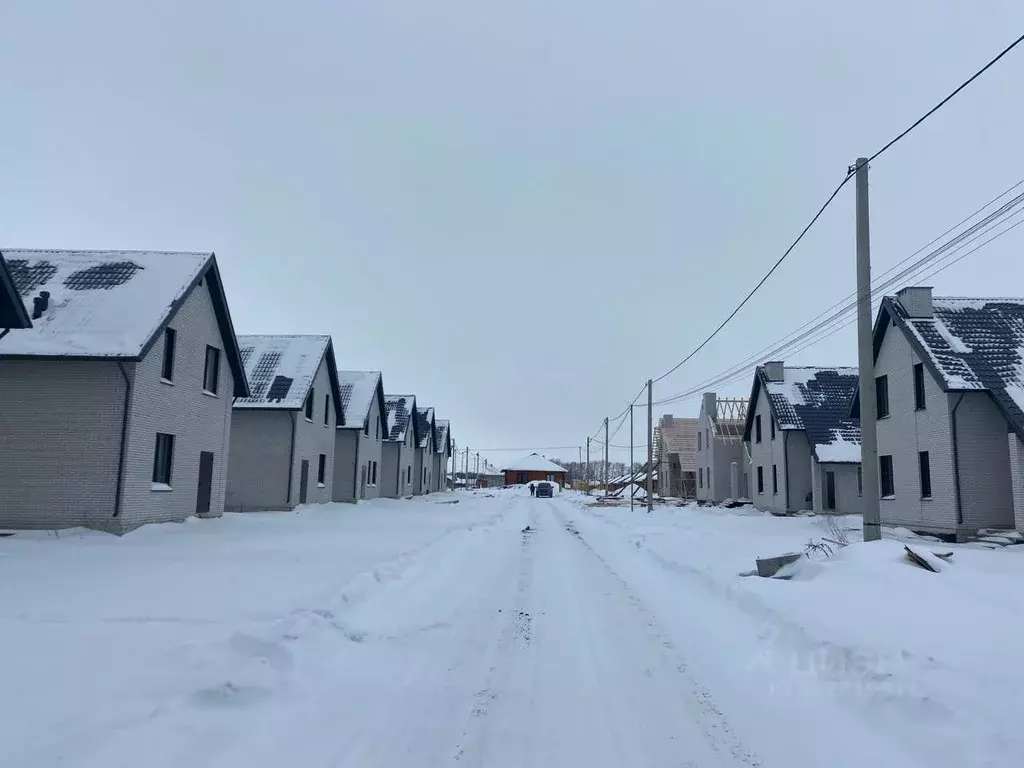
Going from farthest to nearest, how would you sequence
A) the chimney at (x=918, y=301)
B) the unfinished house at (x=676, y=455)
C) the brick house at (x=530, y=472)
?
1. the brick house at (x=530, y=472)
2. the unfinished house at (x=676, y=455)
3. the chimney at (x=918, y=301)

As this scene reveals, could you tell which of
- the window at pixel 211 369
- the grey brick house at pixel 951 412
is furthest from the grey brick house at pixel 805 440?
the window at pixel 211 369

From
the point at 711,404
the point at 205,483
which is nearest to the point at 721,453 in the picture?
the point at 711,404

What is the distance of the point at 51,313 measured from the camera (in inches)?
671

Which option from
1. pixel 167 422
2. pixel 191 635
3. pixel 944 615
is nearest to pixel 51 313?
pixel 167 422

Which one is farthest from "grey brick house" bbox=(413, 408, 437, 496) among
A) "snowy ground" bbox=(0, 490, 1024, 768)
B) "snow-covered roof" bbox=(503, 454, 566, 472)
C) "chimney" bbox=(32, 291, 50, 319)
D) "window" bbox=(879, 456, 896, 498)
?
"snow-covered roof" bbox=(503, 454, 566, 472)

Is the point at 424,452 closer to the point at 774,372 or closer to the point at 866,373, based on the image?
the point at 774,372

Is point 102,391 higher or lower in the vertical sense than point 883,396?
lower

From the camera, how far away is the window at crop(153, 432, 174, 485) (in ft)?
59.0

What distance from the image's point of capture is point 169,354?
723 inches

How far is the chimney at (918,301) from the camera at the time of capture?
21406 millimetres

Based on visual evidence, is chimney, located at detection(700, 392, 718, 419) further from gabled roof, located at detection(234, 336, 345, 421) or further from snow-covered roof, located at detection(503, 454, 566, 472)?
snow-covered roof, located at detection(503, 454, 566, 472)

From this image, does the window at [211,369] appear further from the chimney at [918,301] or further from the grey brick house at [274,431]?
the chimney at [918,301]

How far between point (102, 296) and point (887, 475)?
80.1 feet

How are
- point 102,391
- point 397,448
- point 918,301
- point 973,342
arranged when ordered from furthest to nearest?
1. point 397,448
2. point 918,301
3. point 973,342
4. point 102,391
